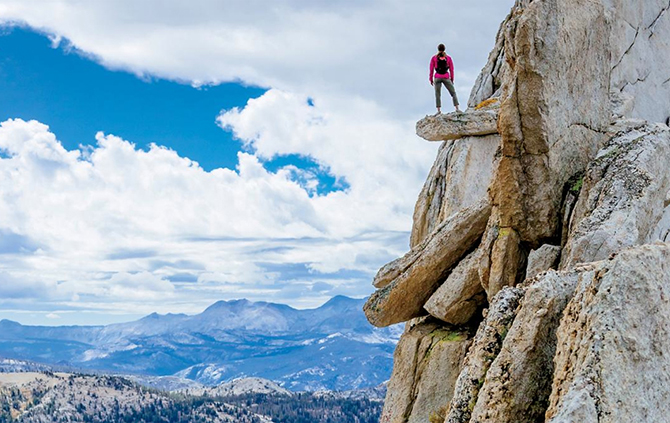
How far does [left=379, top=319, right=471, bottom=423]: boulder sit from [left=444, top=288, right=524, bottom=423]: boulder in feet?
33.5

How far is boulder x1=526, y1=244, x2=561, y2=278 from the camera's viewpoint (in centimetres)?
2333

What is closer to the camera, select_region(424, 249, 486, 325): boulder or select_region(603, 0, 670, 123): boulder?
select_region(424, 249, 486, 325): boulder

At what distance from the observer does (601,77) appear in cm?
2605

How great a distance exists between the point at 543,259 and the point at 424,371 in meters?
8.11

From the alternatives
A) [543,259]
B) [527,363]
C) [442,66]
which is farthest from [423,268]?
[442,66]

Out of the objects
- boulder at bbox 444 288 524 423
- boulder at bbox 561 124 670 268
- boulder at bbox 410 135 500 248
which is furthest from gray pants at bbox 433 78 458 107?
boulder at bbox 444 288 524 423

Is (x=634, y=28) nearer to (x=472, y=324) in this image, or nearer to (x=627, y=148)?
(x=627, y=148)

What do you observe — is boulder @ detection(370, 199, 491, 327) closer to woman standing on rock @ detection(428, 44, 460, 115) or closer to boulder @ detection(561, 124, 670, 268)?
boulder @ detection(561, 124, 670, 268)

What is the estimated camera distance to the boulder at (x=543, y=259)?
23.3 metres

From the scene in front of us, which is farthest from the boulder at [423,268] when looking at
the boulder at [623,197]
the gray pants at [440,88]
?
the gray pants at [440,88]

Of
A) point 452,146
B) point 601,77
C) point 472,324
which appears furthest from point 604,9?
point 452,146

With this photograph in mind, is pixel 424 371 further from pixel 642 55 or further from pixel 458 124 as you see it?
pixel 642 55

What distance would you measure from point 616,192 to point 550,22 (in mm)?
5939

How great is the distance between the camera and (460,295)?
1114 inches
